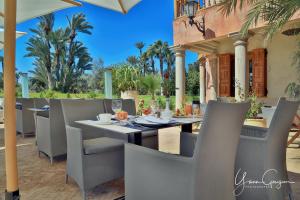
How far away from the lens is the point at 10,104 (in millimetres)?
1156

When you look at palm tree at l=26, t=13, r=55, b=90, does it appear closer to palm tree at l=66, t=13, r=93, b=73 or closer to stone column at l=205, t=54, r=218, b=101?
palm tree at l=66, t=13, r=93, b=73

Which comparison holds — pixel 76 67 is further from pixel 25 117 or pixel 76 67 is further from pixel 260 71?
pixel 260 71

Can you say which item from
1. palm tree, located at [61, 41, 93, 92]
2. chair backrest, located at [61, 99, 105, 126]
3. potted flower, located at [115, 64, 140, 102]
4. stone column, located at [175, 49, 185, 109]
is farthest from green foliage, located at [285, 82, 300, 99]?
palm tree, located at [61, 41, 93, 92]

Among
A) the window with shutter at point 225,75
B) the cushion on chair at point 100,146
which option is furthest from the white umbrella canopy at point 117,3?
the window with shutter at point 225,75

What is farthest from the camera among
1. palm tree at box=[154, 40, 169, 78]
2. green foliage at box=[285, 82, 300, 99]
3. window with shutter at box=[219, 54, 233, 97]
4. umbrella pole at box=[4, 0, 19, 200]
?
palm tree at box=[154, 40, 169, 78]

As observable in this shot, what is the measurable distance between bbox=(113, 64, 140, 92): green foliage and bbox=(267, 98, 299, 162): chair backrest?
17.4ft

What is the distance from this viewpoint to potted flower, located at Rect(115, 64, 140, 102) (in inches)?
274

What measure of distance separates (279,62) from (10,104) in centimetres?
694

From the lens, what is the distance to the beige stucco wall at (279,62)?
250 inches

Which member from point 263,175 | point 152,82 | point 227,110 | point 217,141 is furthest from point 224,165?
point 152,82

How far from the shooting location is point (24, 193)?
7.86 ft

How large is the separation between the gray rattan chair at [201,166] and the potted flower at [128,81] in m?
5.33

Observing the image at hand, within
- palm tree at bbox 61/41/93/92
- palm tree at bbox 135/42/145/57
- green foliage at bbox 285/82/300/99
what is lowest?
green foliage at bbox 285/82/300/99

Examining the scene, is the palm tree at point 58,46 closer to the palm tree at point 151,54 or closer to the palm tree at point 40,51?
the palm tree at point 40,51
